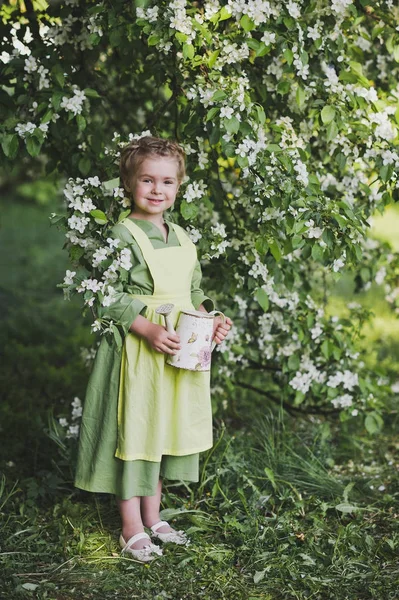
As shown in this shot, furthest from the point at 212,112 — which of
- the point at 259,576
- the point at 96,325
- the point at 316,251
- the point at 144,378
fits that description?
the point at 259,576

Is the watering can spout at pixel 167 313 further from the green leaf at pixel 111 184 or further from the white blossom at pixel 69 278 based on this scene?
the green leaf at pixel 111 184

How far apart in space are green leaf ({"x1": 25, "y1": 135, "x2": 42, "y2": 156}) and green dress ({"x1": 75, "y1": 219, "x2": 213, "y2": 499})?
492mm

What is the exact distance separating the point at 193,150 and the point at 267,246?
19.9 inches

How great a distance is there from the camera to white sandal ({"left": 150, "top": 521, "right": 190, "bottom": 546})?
2922 mm

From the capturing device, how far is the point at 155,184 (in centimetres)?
279

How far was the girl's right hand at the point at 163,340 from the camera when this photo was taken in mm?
2645

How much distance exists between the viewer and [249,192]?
2.97m

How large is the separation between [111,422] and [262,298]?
902mm

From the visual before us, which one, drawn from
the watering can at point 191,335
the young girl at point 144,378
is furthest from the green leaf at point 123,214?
the watering can at point 191,335

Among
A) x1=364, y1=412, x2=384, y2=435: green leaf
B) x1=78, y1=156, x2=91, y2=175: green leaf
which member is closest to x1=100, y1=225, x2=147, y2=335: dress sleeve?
x1=78, y1=156, x2=91, y2=175: green leaf

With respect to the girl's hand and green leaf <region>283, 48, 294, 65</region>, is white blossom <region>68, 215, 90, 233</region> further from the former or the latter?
green leaf <region>283, 48, 294, 65</region>

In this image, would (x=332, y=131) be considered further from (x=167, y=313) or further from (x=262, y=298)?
(x=167, y=313)

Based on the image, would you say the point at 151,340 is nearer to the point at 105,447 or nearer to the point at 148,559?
the point at 105,447

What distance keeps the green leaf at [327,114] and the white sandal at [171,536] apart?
1704 mm
